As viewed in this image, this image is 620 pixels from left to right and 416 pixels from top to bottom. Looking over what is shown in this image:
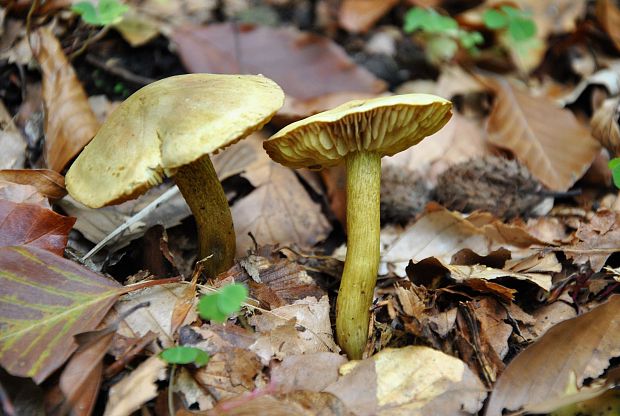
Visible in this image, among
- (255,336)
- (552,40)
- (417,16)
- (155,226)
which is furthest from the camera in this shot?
(552,40)

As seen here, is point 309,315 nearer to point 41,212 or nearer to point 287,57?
point 41,212

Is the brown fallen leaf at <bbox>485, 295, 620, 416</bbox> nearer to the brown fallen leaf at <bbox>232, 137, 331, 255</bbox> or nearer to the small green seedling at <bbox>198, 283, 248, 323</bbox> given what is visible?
the small green seedling at <bbox>198, 283, 248, 323</bbox>

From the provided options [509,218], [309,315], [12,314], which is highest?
[12,314]

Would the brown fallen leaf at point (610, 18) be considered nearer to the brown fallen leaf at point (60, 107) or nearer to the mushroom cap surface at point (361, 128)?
the mushroom cap surface at point (361, 128)

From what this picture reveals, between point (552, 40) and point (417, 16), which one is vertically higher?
point (417, 16)

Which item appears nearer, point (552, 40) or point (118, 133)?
point (118, 133)

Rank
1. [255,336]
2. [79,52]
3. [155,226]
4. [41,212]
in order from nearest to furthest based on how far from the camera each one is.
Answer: [255,336] < [41,212] < [155,226] < [79,52]

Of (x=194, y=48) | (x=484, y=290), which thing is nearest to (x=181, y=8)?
(x=194, y=48)

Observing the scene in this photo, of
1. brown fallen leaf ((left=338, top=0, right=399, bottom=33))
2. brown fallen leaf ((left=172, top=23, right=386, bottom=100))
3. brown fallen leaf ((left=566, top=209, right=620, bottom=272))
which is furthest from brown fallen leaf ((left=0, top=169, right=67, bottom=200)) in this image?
brown fallen leaf ((left=338, top=0, right=399, bottom=33))
